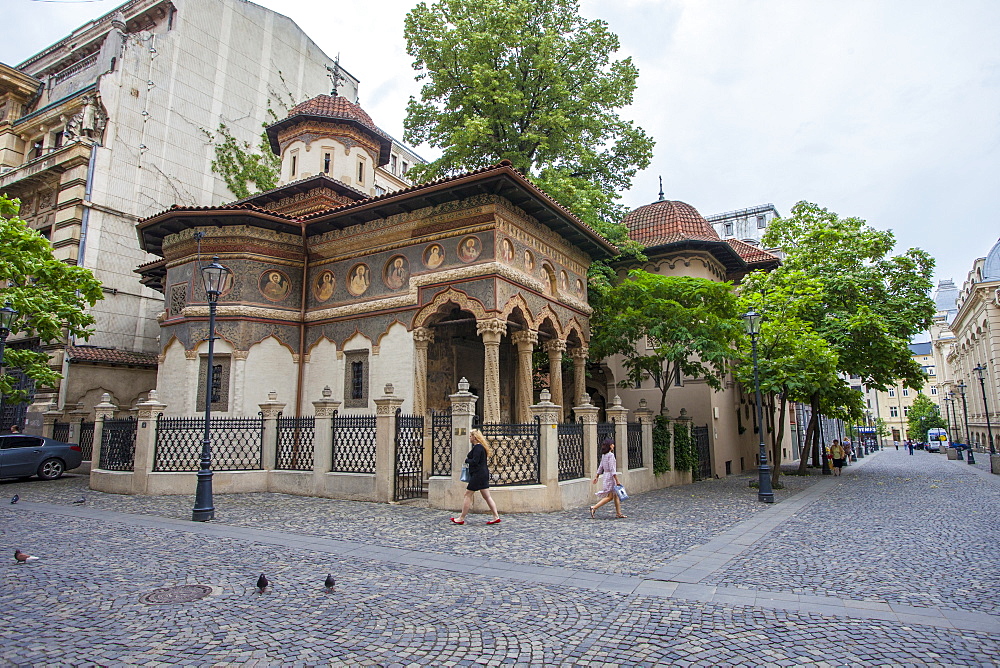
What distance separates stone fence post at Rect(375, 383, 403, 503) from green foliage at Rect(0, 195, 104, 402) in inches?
407

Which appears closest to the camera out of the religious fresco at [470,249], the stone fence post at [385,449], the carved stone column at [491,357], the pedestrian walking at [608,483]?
the pedestrian walking at [608,483]

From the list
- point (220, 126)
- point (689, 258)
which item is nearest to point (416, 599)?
point (689, 258)

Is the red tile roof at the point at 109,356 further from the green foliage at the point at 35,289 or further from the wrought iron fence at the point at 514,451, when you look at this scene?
the wrought iron fence at the point at 514,451

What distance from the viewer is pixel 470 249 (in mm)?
15352

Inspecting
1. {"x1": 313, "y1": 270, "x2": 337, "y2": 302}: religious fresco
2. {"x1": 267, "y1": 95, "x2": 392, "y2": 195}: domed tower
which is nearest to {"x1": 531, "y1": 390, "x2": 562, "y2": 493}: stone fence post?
{"x1": 313, "y1": 270, "x2": 337, "y2": 302}: religious fresco

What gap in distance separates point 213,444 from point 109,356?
37.9 ft

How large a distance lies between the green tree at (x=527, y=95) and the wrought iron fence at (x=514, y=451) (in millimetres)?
9585

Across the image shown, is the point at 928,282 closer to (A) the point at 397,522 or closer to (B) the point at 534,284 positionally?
(B) the point at 534,284

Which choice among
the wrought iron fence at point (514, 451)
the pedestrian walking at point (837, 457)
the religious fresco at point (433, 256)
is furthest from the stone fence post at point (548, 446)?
the pedestrian walking at point (837, 457)

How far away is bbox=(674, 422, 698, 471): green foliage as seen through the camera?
59.8 feet

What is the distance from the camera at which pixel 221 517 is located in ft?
34.5

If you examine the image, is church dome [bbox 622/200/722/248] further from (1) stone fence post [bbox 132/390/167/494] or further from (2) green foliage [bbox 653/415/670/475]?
(1) stone fence post [bbox 132/390/167/494]

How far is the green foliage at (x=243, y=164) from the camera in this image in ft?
92.0

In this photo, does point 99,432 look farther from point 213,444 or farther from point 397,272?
point 397,272
